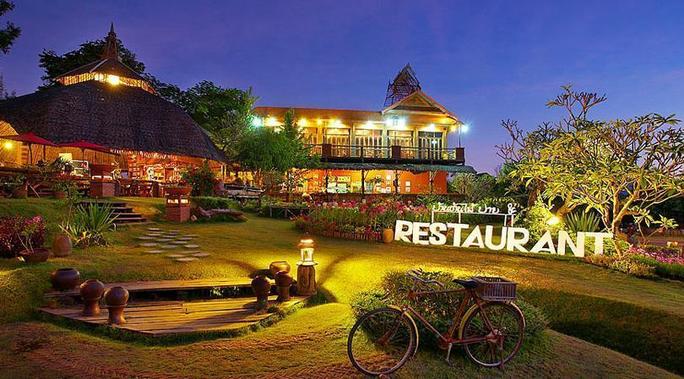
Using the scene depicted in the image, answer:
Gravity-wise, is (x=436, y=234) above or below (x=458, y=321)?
above

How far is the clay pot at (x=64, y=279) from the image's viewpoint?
6699 mm

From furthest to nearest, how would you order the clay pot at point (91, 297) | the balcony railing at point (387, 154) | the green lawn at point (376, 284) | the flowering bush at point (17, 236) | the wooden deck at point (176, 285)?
the balcony railing at point (387, 154) < the flowering bush at point (17, 236) < the wooden deck at point (176, 285) < the clay pot at point (91, 297) < the green lawn at point (376, 284)

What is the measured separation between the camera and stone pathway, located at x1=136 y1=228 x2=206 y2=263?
31.4 ft

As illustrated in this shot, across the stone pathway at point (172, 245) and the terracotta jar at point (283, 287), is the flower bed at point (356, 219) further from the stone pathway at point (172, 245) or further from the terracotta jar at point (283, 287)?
the terracotta jar at point (283, 287)

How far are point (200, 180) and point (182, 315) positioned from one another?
1389 centimetres

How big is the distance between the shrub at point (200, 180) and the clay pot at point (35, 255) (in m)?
11.5

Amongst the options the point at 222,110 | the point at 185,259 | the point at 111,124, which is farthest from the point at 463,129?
the point at 185,259

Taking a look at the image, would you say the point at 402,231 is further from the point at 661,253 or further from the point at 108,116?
the point at 108,116

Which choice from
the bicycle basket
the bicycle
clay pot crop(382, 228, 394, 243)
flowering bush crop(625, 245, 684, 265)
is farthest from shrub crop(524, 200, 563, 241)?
the bicycle basket

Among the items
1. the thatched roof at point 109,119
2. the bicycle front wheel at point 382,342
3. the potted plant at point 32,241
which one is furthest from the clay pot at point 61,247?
the thatched roof at point 109,119

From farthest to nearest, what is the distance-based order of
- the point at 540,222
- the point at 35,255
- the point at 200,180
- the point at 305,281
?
1. the point at 200,180
2. the point at 540,222
3. the point at 35,255
4. the point at 305,281

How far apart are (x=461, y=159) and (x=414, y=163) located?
151 inches

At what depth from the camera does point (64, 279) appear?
671 cm

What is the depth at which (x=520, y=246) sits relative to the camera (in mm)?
11797
